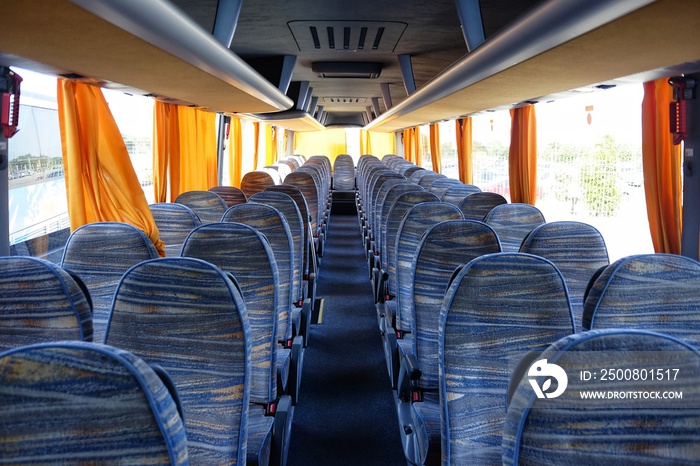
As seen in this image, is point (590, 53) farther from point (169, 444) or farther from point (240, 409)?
point (169, 444)

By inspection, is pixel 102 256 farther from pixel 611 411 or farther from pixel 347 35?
pixel 347 35

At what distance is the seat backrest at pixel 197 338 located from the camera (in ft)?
6.67

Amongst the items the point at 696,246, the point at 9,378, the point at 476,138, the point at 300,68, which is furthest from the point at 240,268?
the point at 476,138

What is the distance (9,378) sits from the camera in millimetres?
1062

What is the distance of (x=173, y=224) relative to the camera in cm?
481

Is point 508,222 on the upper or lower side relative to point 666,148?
lower

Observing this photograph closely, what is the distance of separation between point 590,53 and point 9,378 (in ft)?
8.68

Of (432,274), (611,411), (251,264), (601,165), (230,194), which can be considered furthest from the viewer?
(230,194)

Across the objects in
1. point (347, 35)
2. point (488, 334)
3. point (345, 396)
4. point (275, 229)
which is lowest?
point (345, 396)

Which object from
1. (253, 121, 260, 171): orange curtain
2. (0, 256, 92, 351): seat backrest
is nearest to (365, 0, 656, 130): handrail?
(0, 256, 92, 351): seat backrest

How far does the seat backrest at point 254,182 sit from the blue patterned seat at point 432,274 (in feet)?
21.9

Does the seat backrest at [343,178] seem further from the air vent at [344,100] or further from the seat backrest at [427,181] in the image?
the seat backrest at [427,181]

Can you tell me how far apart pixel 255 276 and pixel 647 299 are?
5.83 ft

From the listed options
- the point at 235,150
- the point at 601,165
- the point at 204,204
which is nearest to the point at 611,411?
the point at 601,165
